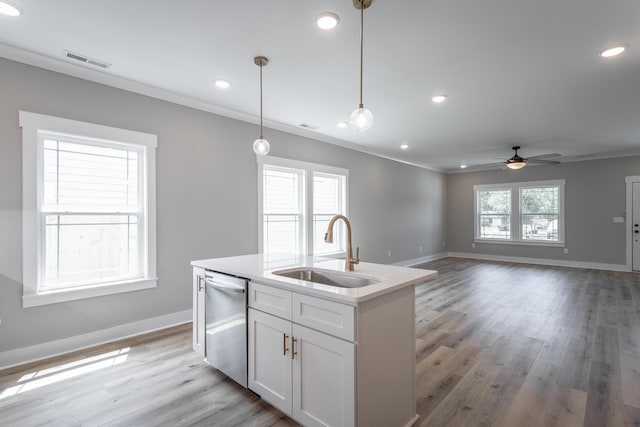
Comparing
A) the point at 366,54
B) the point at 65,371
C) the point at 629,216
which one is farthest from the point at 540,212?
the point at 65,371

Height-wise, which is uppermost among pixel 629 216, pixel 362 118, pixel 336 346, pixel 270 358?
pixel 362 118

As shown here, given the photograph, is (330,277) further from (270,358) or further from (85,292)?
(85,292)

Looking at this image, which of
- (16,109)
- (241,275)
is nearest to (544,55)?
(241,275)

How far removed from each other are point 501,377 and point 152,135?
4.12 meters

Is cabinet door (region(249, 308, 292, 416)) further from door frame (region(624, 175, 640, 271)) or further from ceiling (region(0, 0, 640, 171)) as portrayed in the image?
door frame (region(624, 175, 640, 271))

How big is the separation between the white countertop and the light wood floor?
90 cm

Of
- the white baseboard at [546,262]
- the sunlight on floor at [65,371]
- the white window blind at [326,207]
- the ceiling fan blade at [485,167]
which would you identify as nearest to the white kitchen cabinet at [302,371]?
the sunlight on floor at [65,371]

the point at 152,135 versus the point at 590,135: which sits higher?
the point at 590,135

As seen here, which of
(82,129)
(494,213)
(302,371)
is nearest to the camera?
(302,371)

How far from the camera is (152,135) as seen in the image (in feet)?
11.4

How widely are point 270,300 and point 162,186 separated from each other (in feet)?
7.52

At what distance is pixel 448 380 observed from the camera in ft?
8.14

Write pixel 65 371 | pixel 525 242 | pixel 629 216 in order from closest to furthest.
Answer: pixel 65 371 < pixel 629 216 < pixel 525 242

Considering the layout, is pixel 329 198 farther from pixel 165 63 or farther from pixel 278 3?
pixel 278 3
